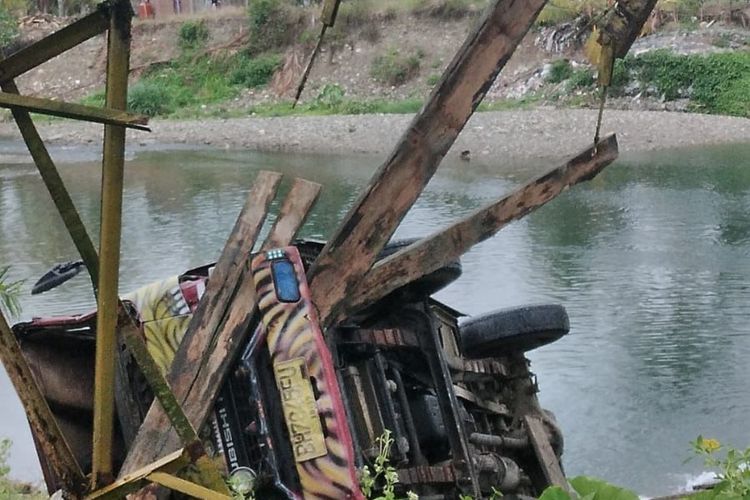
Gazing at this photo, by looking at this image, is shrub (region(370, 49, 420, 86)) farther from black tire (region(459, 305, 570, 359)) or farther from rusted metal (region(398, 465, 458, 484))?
rusted metal (region(398, 465, 458, 484))

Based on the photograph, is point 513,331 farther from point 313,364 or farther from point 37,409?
point 37,409

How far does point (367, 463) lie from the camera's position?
4164 millimetres

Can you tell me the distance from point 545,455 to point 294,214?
1.87 meters

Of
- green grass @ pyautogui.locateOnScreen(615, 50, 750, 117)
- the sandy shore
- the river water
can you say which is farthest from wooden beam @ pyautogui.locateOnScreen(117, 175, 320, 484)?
green grass @ pyautogui.locateOnScreen(615, 50, 750, 117)

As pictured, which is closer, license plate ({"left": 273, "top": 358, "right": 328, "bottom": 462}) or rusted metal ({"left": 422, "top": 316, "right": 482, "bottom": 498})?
license plate ({"left": 273, "top": 358, "right": 328, "bottom": 462})

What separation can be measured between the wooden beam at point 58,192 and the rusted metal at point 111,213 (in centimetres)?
7

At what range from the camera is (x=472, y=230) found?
4293mm

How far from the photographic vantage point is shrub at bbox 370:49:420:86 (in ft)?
109

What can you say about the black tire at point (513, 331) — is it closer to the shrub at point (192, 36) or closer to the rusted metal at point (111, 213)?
the rusted metal at point (111, 213)

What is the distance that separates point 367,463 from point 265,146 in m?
22.1

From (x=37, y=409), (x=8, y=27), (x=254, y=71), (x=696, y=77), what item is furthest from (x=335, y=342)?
(x=8, y=27)

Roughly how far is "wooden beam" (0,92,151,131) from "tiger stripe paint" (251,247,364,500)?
1380 millimetres

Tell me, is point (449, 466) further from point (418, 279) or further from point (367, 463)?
point (418, 279)

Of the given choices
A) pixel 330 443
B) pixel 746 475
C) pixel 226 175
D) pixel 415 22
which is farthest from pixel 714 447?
pixel 415 22
